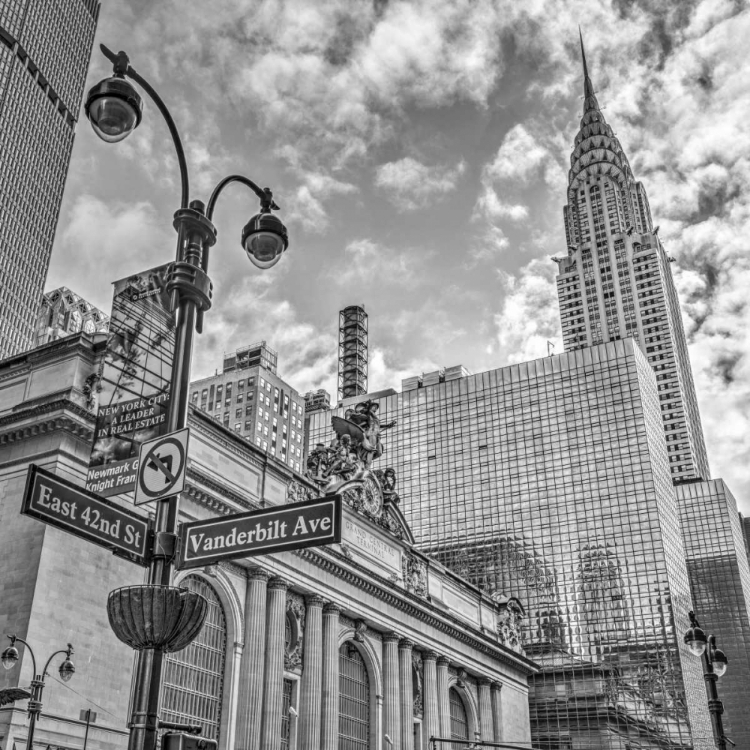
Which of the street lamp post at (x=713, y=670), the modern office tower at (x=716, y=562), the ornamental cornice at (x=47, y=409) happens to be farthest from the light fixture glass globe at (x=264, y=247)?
the modern office tower at (x=716, y=562)

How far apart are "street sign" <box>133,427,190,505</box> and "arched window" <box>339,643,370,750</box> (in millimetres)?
35297

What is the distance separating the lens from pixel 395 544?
1960 inches

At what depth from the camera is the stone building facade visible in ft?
90.9

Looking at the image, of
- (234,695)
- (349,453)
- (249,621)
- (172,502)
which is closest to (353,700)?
(249,621)

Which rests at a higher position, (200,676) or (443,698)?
(443,698)

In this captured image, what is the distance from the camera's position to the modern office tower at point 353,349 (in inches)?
4966

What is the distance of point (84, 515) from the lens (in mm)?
9875

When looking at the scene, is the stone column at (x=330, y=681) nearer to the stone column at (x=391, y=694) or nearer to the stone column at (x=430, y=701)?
the stone column at (x=391, y=694)

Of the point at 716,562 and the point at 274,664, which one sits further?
the point at 716,562

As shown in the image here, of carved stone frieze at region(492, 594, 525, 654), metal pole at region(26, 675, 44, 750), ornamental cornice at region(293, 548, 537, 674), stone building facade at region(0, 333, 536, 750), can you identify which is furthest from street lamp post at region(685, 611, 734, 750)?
carved stone frieze at region(492, 594, 525, 654)

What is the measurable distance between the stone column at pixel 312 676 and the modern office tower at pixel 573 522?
56992 millimetres

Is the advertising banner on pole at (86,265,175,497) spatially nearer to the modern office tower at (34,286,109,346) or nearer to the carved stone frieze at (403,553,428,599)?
the carved stone frieze at (403,553,428,599)

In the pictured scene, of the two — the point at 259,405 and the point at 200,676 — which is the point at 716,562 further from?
the point at 200,676

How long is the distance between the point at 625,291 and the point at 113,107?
458ft
